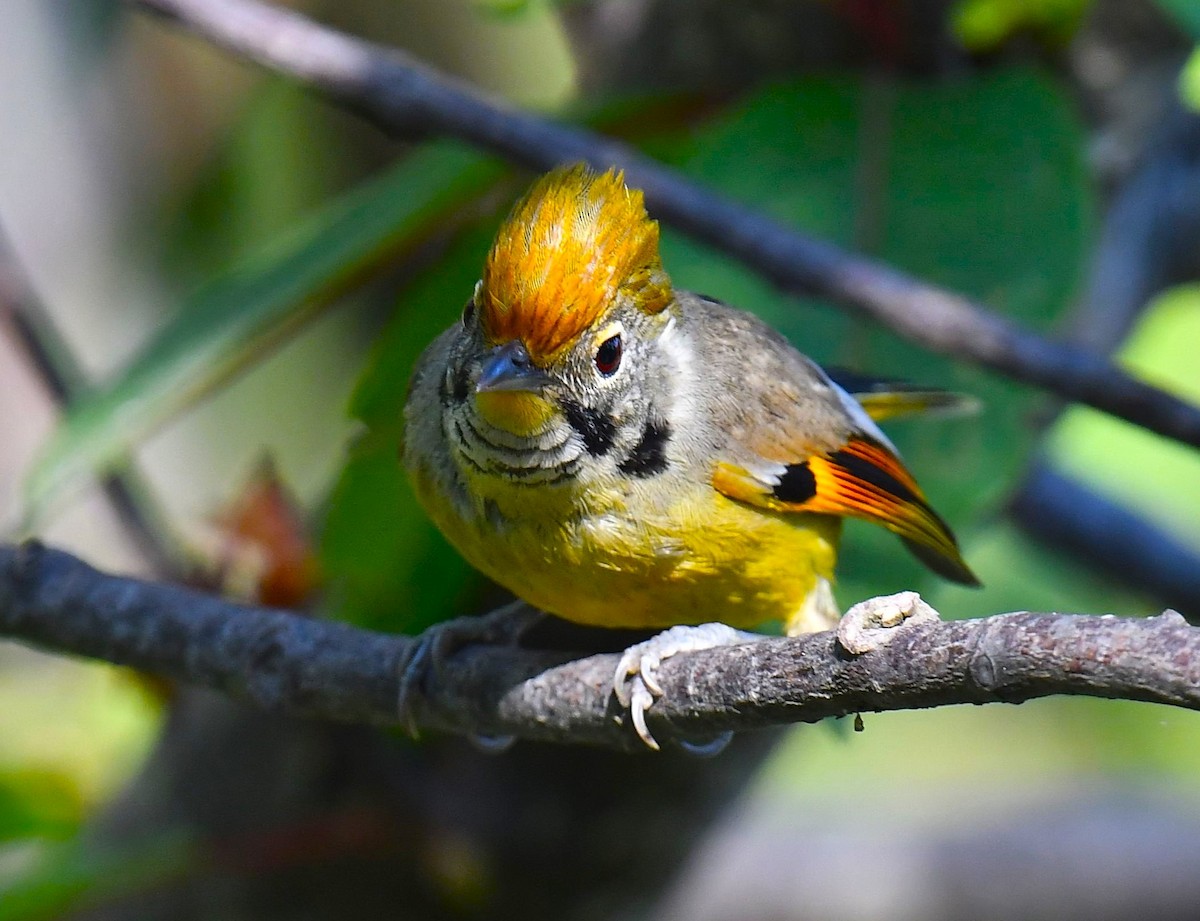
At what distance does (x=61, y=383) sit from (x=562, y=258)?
78.2 inches

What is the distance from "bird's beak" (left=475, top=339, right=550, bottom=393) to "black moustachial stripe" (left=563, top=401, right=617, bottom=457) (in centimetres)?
11

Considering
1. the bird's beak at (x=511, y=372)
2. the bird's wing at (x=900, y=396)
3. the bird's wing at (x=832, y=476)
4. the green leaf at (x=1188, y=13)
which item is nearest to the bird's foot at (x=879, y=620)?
the bird's beak at (x=511, y=372)

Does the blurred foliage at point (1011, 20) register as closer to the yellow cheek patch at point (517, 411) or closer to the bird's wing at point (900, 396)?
the bird's wing at point (900, 396)

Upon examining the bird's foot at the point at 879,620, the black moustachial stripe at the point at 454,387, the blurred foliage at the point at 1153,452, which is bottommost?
the bird's foot at the point at 879,620

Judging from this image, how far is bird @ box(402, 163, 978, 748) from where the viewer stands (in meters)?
2.17

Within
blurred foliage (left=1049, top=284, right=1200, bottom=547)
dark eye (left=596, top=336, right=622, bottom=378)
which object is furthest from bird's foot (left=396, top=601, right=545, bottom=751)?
blurred foliage (left=1049, top=284, right=1200, bottom=547)

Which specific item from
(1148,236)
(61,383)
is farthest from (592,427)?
(1148,236)

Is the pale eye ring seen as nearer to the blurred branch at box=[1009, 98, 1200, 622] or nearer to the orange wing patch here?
the orange wing patch

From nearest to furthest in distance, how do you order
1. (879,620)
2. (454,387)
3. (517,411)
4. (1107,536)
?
(879,620) < (517,411) < (454,387) < (1107,536)

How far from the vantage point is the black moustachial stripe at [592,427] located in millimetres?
2338

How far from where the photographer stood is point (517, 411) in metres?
2.30


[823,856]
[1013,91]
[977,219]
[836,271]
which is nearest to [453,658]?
[836,271]

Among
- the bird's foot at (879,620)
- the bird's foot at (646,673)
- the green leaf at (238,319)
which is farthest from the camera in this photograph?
the green leaf at (238,319)

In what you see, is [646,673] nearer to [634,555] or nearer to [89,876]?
[634,555]
